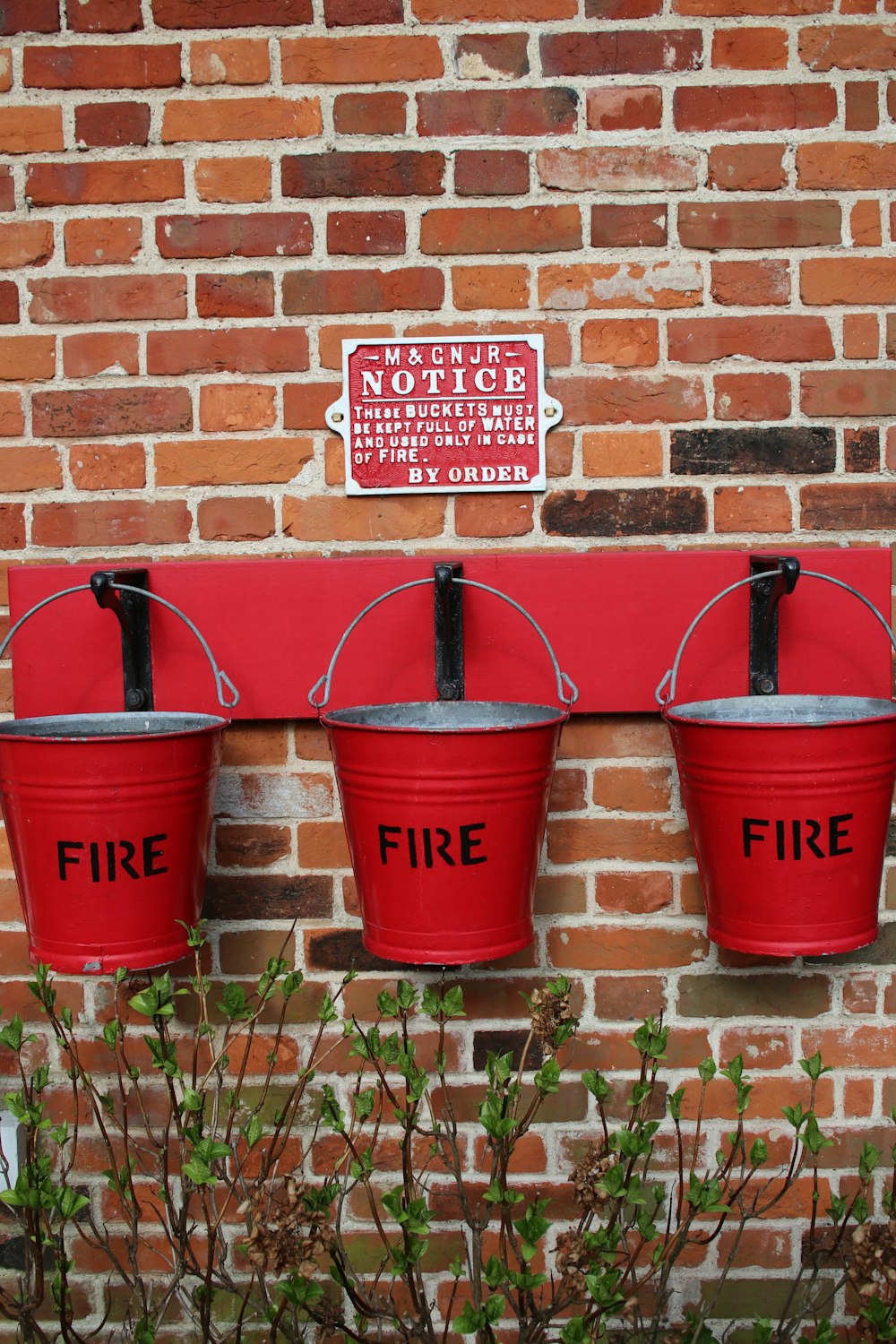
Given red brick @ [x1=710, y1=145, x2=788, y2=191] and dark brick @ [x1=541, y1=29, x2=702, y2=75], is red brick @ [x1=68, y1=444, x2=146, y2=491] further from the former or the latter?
red brick @ [x1=710, y1=145, x2=788, y2=191]

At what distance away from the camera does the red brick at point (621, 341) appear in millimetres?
1900

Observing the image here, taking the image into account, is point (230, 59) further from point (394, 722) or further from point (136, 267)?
point (394, 722)

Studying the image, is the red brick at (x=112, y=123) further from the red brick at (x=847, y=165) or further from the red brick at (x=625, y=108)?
the red brick at (x=847, y=165)

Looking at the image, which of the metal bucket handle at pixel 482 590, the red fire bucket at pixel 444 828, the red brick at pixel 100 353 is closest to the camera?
the red fire bucket at pixel 444 828

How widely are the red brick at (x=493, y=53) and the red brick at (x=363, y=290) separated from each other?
33 cm

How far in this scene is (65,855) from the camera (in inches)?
63.9

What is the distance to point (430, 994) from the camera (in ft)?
5.03

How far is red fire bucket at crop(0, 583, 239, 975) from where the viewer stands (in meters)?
1.60

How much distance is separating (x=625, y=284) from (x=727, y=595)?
532mm

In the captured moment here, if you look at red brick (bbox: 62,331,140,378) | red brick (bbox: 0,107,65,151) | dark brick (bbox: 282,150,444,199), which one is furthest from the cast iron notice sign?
red brick (bbox: 0,107,65,151)

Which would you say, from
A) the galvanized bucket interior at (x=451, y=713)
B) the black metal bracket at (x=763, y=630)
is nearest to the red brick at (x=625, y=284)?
the black metal bracket at (x=763, y=630)

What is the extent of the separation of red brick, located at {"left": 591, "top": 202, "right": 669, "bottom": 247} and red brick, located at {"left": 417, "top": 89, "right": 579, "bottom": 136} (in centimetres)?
14

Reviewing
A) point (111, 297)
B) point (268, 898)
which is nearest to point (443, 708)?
point (268, 898)

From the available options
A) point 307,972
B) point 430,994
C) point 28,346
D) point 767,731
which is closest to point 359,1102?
point 430,994
